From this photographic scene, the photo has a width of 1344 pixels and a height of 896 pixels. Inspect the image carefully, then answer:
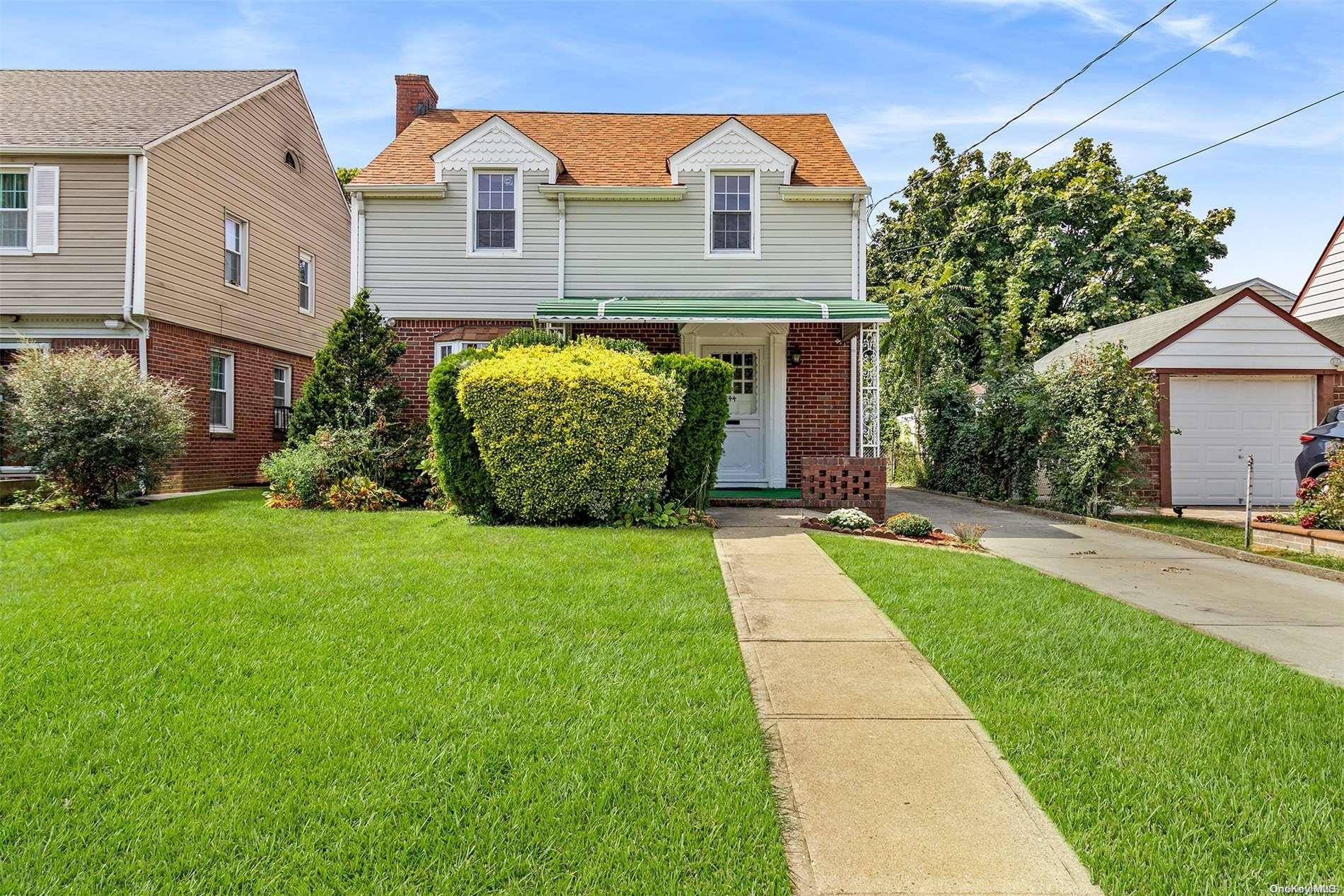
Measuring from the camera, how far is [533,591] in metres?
5.46

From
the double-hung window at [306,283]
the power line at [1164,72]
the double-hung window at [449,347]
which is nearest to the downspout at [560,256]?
the double-hung window at [449,347]

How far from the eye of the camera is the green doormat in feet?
38.3

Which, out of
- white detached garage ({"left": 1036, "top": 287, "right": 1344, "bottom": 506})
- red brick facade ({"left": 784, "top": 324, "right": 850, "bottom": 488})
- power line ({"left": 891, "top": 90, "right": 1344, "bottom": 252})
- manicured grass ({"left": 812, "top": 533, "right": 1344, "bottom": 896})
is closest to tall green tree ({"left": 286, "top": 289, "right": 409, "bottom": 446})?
red brick facade ({"left": 784, "top": 324, "right": 850, "bottom": 488})

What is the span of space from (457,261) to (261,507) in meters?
5.31

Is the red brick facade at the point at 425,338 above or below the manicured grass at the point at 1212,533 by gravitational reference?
above

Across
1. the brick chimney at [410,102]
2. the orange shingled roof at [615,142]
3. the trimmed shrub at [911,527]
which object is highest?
the brick chimney at [410,102]

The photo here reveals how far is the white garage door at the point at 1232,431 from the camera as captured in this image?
13039 mm

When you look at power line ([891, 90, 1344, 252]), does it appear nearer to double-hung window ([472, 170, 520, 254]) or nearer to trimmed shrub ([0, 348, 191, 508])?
double-hung window ([472, 170, 520, 254])

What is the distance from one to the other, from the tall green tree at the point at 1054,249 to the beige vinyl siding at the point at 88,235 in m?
17.9

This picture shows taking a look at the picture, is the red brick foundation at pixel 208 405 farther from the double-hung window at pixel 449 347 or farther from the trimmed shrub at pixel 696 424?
the trimmed shrub at pixel 696 424

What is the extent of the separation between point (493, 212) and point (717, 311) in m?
4.75

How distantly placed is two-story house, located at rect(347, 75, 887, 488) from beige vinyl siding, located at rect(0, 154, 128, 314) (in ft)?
12.8

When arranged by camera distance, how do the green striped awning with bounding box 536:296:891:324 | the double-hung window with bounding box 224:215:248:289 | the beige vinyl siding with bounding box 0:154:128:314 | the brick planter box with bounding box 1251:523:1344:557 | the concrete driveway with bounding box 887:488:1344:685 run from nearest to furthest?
the concrete driveway with bounding box 887:488:1344:685, the brick planter box with bounding box 1251:523:1344:557, the green striped awning with bounding box 536:296:891:324, the beige vinyl siding with bounding box 0:154:128:314, the double-hung window with bounding box 224:215:248:289

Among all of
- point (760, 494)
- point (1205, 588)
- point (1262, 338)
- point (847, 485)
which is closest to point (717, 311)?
point (760, 494)
